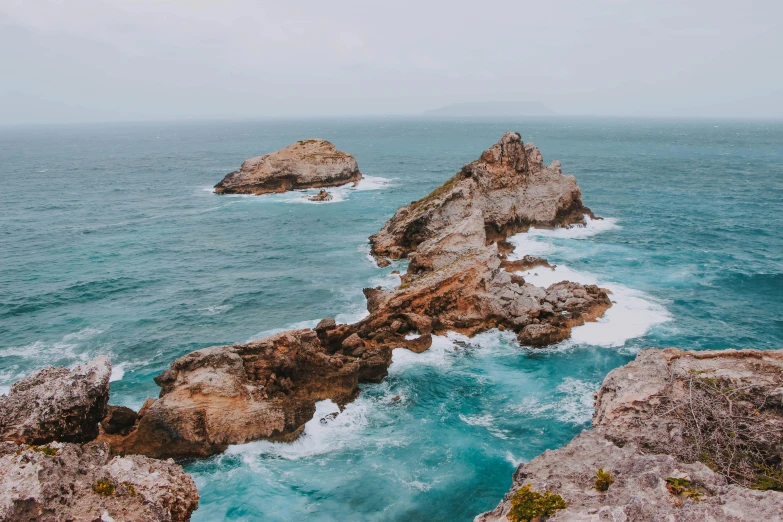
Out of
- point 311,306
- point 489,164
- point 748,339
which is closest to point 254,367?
point 311,306

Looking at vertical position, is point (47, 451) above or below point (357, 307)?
above

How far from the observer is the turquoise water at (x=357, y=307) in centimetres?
2886

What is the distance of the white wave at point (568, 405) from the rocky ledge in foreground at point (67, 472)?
23219mm

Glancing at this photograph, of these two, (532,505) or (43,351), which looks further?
(43,351)

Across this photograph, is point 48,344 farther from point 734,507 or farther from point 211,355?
point 734,507

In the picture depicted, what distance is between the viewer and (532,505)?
50.0 ft

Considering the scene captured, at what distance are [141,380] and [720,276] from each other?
197 ft

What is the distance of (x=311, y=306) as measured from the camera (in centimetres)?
5081

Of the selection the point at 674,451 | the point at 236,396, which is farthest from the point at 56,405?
the point at 674,451

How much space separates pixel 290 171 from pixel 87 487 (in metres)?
97.3

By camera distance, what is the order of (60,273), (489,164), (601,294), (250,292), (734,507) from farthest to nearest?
1. (489,164)
2. (60,273)
3. (250,292)
4. (601,294)
5. (734,507)

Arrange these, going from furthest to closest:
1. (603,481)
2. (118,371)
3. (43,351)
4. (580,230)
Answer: (580,230) → (43,351) → (118,371) → (603,481)

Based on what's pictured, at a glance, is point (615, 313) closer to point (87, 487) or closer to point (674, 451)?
point (674, 451)

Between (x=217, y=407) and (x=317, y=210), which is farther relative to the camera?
(x=317, y=210)
